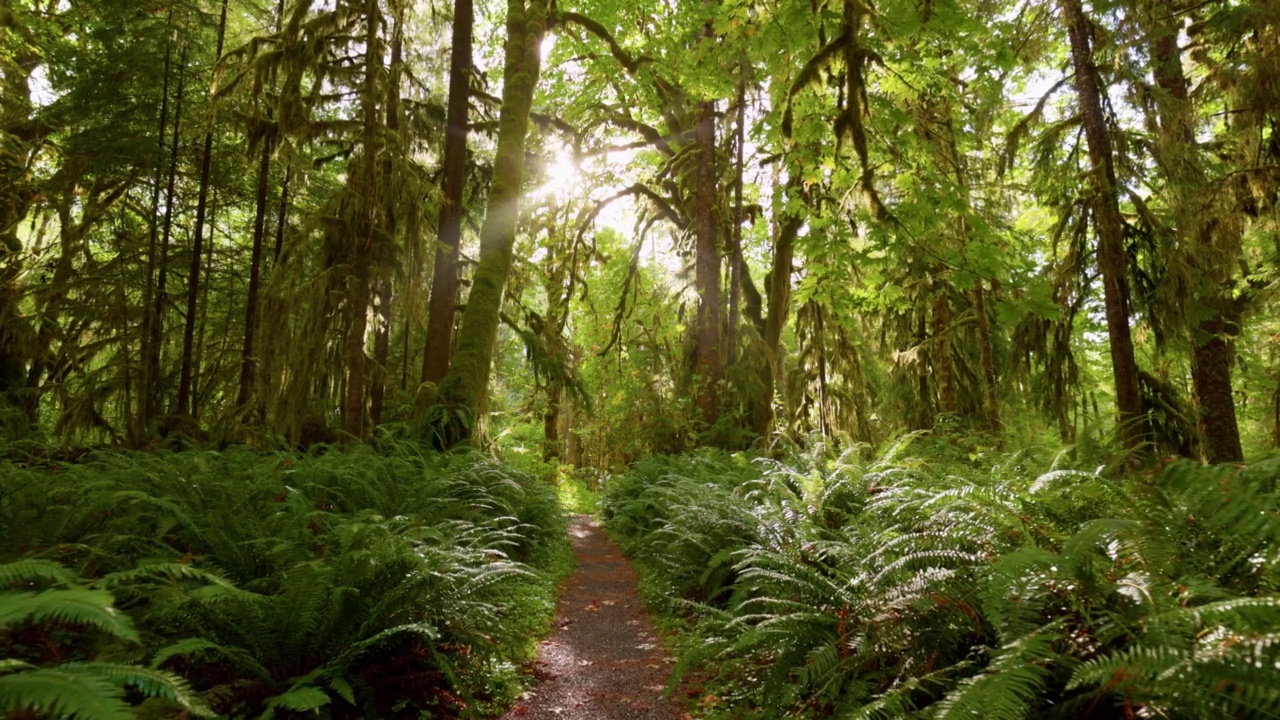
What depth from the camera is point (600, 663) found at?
4340 millimetres

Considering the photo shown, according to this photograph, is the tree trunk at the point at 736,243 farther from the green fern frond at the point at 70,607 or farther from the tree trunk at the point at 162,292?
the green fern frond at the point at 70,607

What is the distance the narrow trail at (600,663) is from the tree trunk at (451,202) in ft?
12.8

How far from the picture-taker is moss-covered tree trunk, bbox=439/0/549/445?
8391 mm

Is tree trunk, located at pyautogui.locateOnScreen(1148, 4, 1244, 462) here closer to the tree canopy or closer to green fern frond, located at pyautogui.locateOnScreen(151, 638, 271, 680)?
the tree canopy

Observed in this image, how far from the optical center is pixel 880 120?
554cm

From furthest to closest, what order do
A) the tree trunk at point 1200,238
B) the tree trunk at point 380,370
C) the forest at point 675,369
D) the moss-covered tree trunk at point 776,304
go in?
the tree trunk at point 380,370 → the moss-covered tree trunk at point 776,304 → the tree trunk at point 1200,238 → the forest at point 675,369

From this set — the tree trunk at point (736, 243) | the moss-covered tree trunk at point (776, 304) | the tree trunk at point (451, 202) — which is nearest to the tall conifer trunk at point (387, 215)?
the tree trunk at point (451, 202)

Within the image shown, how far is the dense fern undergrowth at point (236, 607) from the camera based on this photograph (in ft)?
6.73

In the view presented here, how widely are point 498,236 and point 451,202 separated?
0.93 metres

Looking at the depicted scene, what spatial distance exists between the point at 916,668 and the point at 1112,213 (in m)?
6.11

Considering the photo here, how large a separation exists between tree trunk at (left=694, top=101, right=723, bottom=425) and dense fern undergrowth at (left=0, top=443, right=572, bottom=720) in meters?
7.53

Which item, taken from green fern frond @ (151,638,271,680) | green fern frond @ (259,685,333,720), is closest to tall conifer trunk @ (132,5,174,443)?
green fern frond @ (151,638,271,680)

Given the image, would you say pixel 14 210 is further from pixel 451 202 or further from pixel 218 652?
pixel 218 652

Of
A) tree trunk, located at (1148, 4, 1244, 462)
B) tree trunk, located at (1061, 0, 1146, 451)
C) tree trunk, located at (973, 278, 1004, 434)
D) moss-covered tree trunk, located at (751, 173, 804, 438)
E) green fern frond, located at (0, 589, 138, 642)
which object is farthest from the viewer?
tree trunk, located at (973, 278, 1004, 434)
